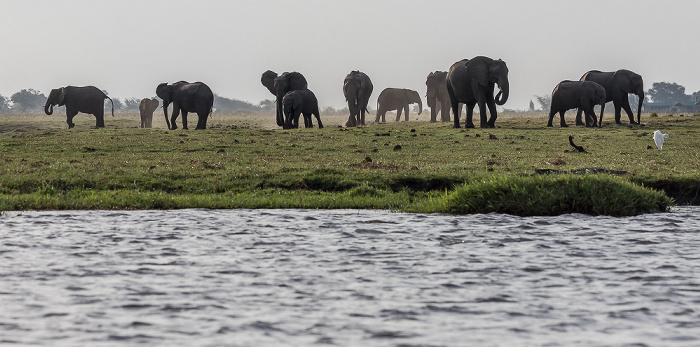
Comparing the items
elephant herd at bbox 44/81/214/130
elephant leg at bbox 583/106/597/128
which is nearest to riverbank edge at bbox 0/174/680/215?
elephant leg at bbox 583/106/597/128

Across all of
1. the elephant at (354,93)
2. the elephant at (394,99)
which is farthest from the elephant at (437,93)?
the elephant at (354,93)

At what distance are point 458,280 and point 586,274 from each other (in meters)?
1.41

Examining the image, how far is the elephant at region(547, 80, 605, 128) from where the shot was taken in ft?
137

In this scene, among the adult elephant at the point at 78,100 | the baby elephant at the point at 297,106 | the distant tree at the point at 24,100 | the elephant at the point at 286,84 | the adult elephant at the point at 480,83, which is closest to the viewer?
the adult elephant at the point at 480,83

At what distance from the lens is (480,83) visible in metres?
39.8

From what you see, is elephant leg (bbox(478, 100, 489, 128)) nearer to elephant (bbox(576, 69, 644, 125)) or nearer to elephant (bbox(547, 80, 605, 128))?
elephant (bbox(547, 80, 605, 128))

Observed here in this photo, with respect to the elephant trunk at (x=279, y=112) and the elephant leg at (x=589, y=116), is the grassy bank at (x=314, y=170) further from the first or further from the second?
the elephant trunk at (x=279, y=112)

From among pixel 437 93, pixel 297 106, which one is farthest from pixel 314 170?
pixel 437 93

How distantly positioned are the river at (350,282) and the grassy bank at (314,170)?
2327 millimetres

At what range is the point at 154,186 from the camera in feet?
61.0

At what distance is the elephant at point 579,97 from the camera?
4169cm

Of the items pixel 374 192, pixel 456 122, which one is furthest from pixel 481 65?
pixel 374 192

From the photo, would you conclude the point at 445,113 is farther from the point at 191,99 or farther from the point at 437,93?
the point at 191,99

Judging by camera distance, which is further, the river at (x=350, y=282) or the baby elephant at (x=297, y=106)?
the baby elephant at (x=297, y=106)
